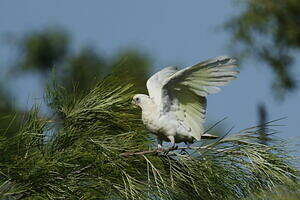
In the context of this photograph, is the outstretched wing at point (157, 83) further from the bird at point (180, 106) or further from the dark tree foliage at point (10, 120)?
the dark tree foliage at point (10, 120)

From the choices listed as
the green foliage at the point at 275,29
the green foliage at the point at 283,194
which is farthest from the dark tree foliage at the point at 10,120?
the green foliage at the point at 275,29

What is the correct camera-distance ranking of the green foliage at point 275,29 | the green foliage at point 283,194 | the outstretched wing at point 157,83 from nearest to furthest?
A: the green foliage at point 283,194
the outstretched wing at point 157,83
the green foliage at point 275,29

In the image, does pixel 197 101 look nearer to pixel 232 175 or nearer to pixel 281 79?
pixel 232 175

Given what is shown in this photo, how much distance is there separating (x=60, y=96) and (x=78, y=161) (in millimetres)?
227

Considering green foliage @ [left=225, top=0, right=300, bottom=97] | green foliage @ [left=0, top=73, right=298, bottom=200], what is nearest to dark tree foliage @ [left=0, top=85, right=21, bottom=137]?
green foliage @ [left=0, top=73, right=298, bottom=200]

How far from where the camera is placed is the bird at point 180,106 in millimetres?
1785

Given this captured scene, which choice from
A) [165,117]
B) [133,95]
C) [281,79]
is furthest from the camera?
[281,79]

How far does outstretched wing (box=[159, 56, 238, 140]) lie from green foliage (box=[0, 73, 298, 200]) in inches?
4.5

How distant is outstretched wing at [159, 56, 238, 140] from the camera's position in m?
1.74

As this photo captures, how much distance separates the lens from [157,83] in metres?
1.96

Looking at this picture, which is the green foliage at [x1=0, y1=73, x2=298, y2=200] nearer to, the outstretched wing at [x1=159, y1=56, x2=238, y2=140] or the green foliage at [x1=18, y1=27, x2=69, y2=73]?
the outstretched wing at [x1=159, y1=56, x2=238, y2=140]

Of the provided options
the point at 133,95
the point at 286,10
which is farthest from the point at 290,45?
the point at 133,95

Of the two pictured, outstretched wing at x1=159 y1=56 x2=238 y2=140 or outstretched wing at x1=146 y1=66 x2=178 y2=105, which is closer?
outstretched wing at x1=159 y1=56 x2=238 y2=140

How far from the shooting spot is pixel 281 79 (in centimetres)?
580
